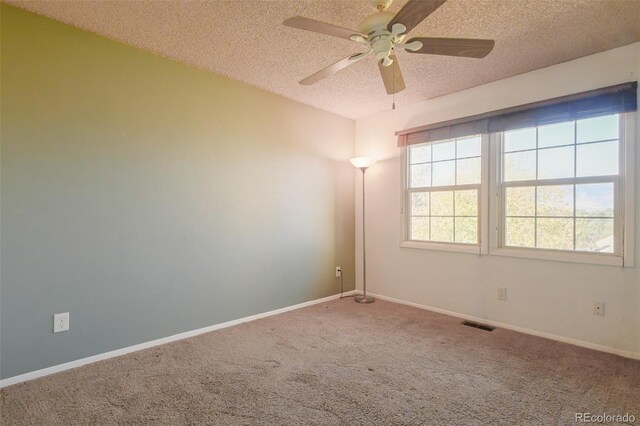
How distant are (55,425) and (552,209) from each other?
3.86m

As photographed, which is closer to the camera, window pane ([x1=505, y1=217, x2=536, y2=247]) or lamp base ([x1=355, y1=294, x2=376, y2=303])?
window pane ([x1=505, y1=217, x2=536, y2=247])

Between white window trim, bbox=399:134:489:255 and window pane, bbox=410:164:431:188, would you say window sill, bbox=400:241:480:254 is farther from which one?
window pane, bbox=410:164:431:188

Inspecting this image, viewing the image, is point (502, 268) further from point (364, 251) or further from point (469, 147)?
point (364, 251)

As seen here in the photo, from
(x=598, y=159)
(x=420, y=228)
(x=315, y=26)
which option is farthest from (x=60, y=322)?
(x=598, y=159)

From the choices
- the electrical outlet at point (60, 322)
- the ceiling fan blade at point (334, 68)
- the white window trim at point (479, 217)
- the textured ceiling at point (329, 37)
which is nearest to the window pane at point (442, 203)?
the white window trim at point (479, 217)

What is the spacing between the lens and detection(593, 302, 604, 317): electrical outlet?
2.61 m

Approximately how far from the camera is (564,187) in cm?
285

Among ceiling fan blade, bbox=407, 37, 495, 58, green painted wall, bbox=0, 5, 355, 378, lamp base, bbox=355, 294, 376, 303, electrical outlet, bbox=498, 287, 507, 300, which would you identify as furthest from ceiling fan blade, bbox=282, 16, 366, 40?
lamp base, bbox=355, 294, 376, 303

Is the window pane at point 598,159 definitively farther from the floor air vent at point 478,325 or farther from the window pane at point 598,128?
the floor air vent at point 478,325

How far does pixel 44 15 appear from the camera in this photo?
2.20 metres

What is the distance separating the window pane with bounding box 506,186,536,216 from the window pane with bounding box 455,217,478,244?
1.16 feet

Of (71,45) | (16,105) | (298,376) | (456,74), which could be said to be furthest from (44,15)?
(456,74)

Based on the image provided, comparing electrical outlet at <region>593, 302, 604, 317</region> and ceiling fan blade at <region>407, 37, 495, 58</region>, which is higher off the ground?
ceiling fan blade at <region>407, 37, 495, 58</region>

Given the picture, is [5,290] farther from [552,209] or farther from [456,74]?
[552,209]
